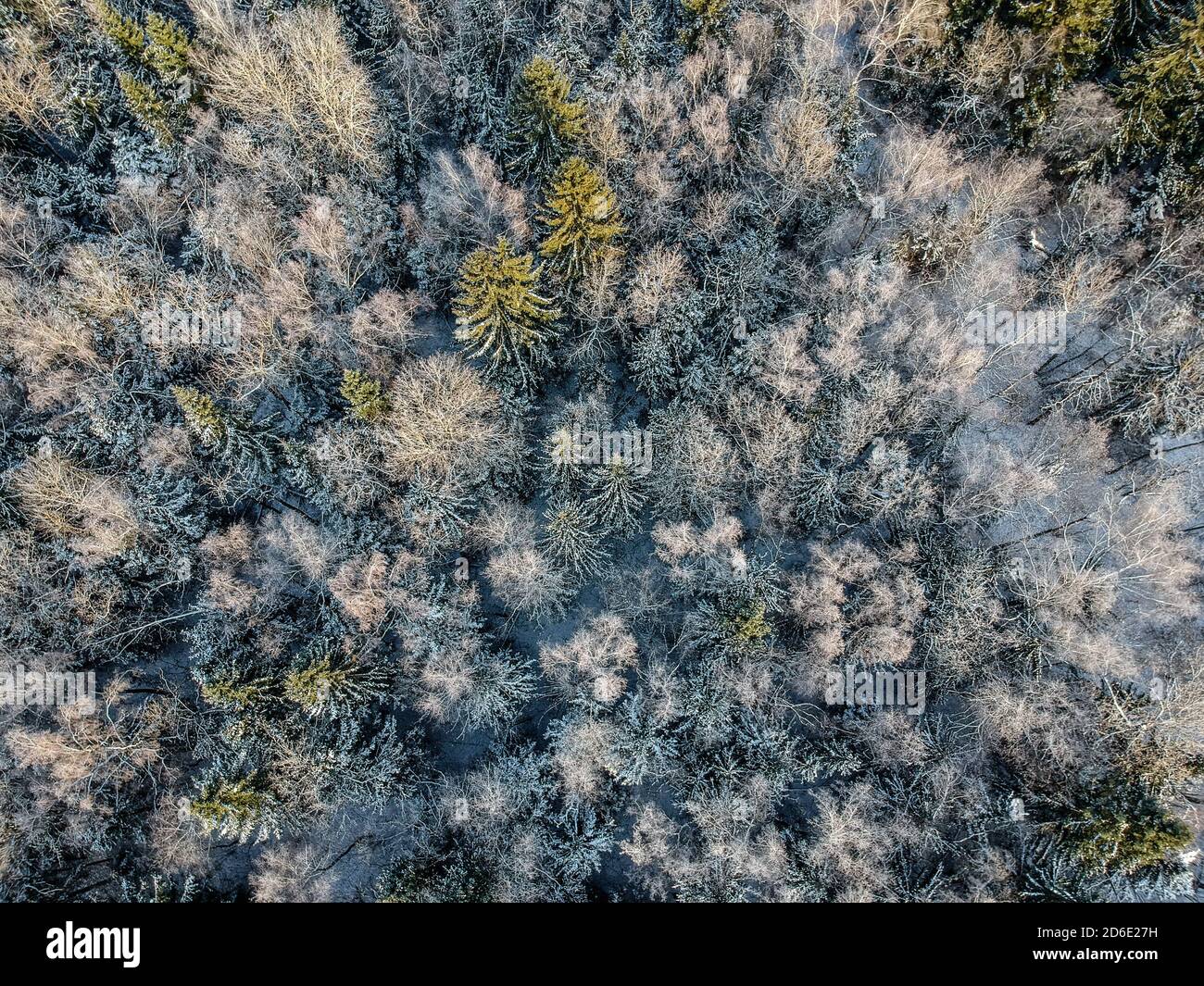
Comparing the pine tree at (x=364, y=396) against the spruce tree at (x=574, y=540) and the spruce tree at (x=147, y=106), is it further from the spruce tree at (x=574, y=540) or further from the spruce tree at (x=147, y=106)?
the spruce tree at (x=147, y=106)

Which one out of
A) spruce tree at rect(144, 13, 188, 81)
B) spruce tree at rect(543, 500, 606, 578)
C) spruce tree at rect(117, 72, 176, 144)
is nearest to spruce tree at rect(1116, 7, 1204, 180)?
spruce tree at rect(543, 500, 606, 578)

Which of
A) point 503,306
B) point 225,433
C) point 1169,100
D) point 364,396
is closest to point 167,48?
point 225,433

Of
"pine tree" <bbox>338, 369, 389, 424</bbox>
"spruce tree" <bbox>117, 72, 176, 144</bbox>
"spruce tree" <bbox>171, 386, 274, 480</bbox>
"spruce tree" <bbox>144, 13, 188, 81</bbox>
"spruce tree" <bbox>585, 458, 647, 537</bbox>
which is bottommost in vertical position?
"spruce tree" <bbox>585, 458, 647, 537</bbox>

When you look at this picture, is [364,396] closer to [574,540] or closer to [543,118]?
[574,540]

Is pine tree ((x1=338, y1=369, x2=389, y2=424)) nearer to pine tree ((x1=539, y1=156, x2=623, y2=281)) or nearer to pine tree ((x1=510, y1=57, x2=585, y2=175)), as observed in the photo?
pine tree ((x1=539, y1=156, x2=623, y2=281))

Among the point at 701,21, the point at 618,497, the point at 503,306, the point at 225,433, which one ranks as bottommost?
the point at 618,497

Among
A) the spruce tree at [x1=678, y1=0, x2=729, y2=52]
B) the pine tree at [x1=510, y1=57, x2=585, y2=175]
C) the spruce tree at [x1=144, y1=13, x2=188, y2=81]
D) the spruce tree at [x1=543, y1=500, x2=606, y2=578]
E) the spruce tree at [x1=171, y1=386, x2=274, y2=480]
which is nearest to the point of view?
the pine tree at [x1=510, y1=57, x2=585, y2=175]

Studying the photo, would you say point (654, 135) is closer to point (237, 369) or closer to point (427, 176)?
point (427, 176)
